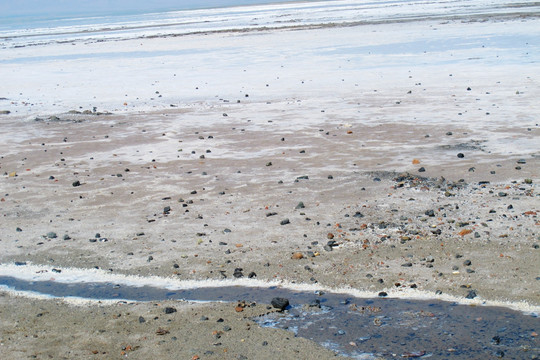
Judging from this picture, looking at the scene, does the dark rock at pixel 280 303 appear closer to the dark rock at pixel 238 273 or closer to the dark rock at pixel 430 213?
the dark rock at pixel 238 273

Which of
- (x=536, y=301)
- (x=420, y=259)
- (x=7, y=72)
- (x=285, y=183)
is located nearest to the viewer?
(x=536, y=301)

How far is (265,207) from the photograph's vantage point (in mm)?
8859

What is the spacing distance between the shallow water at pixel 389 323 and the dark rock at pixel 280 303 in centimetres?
5

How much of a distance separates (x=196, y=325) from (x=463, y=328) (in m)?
2.11

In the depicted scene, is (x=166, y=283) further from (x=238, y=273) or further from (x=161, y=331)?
(x=161, y=331)

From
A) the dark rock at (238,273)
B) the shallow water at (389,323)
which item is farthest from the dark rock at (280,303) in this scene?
the dark rock at (238,273)

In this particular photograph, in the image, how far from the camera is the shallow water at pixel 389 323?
506cm

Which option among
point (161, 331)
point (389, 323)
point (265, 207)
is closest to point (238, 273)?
point (161, 331)

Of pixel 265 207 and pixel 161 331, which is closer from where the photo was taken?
pixel 161 331

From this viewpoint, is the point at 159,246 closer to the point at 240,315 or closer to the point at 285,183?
Answer: the point at 240,315

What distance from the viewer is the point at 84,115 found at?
16.9 meters

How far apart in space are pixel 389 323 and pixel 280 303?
3.07 ft

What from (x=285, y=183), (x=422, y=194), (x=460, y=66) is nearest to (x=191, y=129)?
(x=285, y=183)

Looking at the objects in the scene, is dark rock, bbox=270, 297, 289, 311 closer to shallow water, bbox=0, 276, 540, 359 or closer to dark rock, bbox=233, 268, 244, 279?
shallow water, bbox=0, 276, 540, 359
